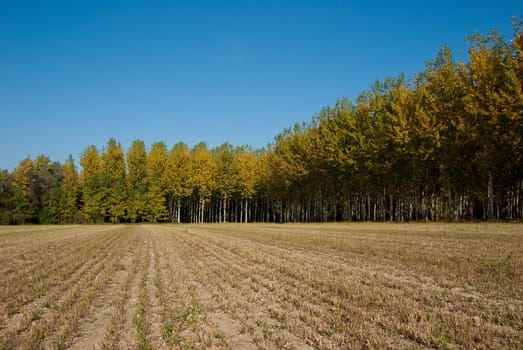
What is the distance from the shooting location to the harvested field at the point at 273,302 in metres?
5.19

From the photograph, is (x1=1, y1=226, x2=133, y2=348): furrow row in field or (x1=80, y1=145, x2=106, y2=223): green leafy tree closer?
(x1=1, y1=226, x2=133, y2=348): furrow row in field

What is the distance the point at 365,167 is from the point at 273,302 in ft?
123

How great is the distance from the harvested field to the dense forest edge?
21.9 metres

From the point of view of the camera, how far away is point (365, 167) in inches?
1662

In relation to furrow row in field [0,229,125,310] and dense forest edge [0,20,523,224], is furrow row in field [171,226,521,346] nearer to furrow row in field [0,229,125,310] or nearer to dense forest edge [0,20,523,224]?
furrow row in field [0,229,125,310]

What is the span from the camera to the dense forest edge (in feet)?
95.6

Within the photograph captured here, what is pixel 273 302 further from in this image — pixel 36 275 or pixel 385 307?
pixel 36 275

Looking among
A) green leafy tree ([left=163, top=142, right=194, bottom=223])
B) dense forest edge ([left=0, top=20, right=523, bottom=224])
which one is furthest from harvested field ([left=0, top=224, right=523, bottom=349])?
green leafy tree ([left=163, top=142, right=194, bottom=223])

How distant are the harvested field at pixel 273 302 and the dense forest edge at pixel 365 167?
860 inches

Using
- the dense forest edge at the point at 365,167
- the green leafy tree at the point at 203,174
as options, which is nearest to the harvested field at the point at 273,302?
the dense forest edge at the point at 365,167

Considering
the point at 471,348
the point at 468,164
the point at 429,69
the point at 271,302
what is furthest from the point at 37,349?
the point at 429,69

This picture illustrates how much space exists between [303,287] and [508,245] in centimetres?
1036

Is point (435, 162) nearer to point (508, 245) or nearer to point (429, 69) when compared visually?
point (429, 69)

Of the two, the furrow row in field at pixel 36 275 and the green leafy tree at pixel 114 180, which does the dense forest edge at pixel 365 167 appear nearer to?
the green leafy tree at pixel 114 180
